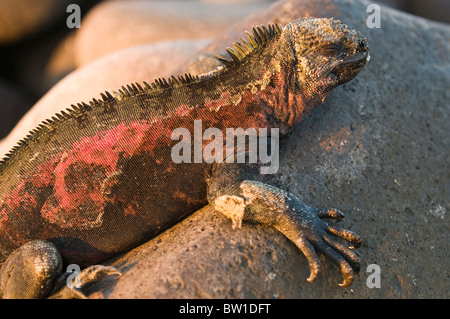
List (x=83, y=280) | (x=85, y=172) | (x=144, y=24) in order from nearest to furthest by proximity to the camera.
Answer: (x=83, y=280) < (x=85, y=172) < (x=144, y=24)

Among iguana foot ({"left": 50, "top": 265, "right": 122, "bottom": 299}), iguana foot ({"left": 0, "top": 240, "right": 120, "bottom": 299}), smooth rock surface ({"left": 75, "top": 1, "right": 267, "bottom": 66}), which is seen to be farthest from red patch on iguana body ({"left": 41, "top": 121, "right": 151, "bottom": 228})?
smooth rock surface ({"left": 75, "top": 1, "right": 267, "bottom": 66})

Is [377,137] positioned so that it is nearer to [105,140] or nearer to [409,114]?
[409,114]

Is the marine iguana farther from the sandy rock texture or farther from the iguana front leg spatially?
the sandy rock texture

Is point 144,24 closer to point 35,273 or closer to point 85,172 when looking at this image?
point 85,172

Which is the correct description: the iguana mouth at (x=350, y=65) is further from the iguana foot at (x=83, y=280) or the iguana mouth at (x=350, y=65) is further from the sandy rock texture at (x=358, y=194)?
the iguana foot at (x=83, y=280)

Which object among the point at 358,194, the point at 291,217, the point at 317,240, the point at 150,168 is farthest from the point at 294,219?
the point at 150,168

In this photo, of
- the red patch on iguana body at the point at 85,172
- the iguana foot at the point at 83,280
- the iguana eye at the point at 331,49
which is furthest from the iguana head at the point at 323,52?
the iguana foot at the point at 83,280
